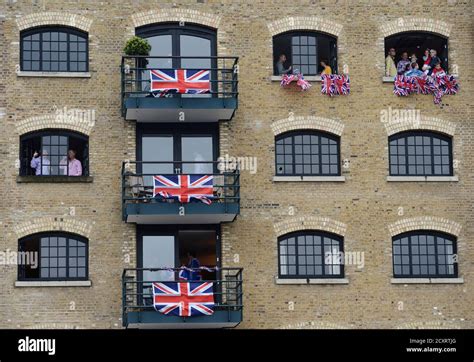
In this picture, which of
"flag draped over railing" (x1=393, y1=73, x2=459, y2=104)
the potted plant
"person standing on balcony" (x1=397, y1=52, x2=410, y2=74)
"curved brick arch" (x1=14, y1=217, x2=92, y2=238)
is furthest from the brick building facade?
"person standing on balcony" (x1=397, y1=52, x2=410, y2=74)

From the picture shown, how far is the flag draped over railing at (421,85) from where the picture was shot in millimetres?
42469

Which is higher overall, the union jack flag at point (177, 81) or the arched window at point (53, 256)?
the union jack flag at point (177, 81)

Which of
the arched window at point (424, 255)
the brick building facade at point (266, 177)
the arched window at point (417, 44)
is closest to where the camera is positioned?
the brick building facade at point (266, 177)

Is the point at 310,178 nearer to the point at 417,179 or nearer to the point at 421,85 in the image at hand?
the point at 417,179

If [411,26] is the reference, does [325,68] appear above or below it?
below

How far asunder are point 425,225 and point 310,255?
3.36 m

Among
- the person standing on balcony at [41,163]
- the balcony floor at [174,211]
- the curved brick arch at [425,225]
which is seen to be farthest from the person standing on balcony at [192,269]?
the curved brick arch at [425,225]

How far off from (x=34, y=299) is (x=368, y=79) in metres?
11.3

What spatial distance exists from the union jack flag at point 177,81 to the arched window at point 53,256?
4750 mm

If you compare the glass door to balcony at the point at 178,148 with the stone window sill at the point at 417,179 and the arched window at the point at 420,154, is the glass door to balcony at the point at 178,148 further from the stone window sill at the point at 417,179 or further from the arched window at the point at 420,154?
the arched window at the point at 420,154

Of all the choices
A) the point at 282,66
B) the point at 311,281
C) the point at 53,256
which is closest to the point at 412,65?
the point at 282,66

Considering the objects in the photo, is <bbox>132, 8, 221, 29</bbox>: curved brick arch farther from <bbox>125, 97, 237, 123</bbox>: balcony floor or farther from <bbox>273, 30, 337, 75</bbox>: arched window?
<bbox>125, 97, 237, 123</bbox>: balcony floor

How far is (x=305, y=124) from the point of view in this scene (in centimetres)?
4197

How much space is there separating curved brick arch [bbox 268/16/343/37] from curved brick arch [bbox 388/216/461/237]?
5.70m
